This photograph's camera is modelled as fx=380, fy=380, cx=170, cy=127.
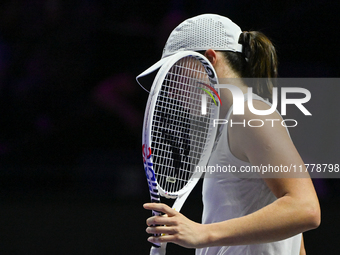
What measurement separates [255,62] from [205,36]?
141 mm

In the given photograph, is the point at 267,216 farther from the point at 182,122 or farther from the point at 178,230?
the point at 182,122

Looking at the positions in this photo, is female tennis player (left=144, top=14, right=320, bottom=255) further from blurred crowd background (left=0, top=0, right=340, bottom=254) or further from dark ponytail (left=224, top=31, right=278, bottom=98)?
blurred crowd background (left=0, top=0, right=340, bottom=254)

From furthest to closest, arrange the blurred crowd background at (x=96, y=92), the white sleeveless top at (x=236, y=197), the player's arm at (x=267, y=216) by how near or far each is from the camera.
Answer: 1. the blurred crowd background at (x=96, y=92)
2. the white sleeveless top at (x=236, y=197)
3. the player's arm at (x=267, y=216)

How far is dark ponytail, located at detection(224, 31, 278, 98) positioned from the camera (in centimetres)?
95

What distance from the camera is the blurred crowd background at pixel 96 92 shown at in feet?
13.1

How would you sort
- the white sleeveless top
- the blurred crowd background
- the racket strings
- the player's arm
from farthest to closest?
the blurred crowd background < the racket strings < the white sleeveless top < the player's arm

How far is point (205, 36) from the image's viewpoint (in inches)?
37.4

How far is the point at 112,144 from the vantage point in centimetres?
471

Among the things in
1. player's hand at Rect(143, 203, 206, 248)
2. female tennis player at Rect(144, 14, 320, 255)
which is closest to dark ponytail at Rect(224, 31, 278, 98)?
female tennis player at Rect(144, 14, 320, 255)

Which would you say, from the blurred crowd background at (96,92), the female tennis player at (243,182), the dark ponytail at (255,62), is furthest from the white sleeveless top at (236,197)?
the blurred crowd background at (96,92)

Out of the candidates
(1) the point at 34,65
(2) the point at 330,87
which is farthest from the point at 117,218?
(2) the point at 330,87

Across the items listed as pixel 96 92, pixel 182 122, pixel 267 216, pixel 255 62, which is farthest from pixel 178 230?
pixel 96 92

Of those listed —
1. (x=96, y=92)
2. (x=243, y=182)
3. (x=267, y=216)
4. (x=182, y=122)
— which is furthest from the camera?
(x=96, y=92)

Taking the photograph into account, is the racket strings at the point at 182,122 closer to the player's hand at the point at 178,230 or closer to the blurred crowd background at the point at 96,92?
the player's hand at the point at 178,230
